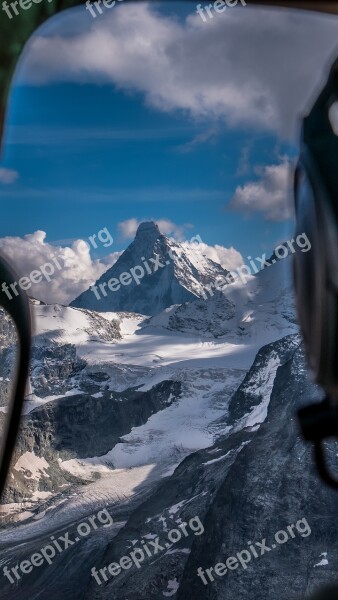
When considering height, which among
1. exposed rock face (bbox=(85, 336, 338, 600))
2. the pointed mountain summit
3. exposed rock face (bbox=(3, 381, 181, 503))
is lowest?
exposed rock face (bbox=(85, 336, 338, 600))

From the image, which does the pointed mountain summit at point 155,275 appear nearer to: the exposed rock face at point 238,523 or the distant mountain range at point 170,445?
the distant mountain range at point 170,445

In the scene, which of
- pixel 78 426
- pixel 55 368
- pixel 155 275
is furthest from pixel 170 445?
pixel 155 275

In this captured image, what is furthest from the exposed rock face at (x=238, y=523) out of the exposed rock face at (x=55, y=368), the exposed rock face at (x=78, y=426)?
the exposed rock face at (x=55, y=368)

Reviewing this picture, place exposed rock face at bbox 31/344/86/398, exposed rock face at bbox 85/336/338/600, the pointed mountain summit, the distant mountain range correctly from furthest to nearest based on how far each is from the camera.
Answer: the pointed mountain summit → exposed rock face at bbox 31/344/86/398 → the distant mountain range → exposed rock face at bbox 85/336/338/600

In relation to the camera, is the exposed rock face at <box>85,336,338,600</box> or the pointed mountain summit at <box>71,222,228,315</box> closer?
the exposed rock face at <box>85,336,338,600</box>

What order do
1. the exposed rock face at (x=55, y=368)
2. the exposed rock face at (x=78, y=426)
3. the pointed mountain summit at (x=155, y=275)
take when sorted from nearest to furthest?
the exposed rock face at (x=78, y=426)
the exposed rock face at (x=55, y=368)
the pointed mountain summit at (x=155, y=275)

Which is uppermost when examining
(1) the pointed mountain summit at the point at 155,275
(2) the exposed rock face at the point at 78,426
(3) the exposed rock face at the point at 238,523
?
(1) the pointed mountain summit at the point at 155,275

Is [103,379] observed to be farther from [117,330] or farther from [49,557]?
[49,557]

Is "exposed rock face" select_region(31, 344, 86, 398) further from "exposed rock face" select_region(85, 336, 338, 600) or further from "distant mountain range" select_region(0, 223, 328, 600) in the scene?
"exposed rock face" select_region(85, 336, 338, 600)

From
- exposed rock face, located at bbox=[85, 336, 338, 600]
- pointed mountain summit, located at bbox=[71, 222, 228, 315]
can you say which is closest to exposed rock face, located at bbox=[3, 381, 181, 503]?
exposed rock face, located at bbox=[85, 336, 338, 600]
